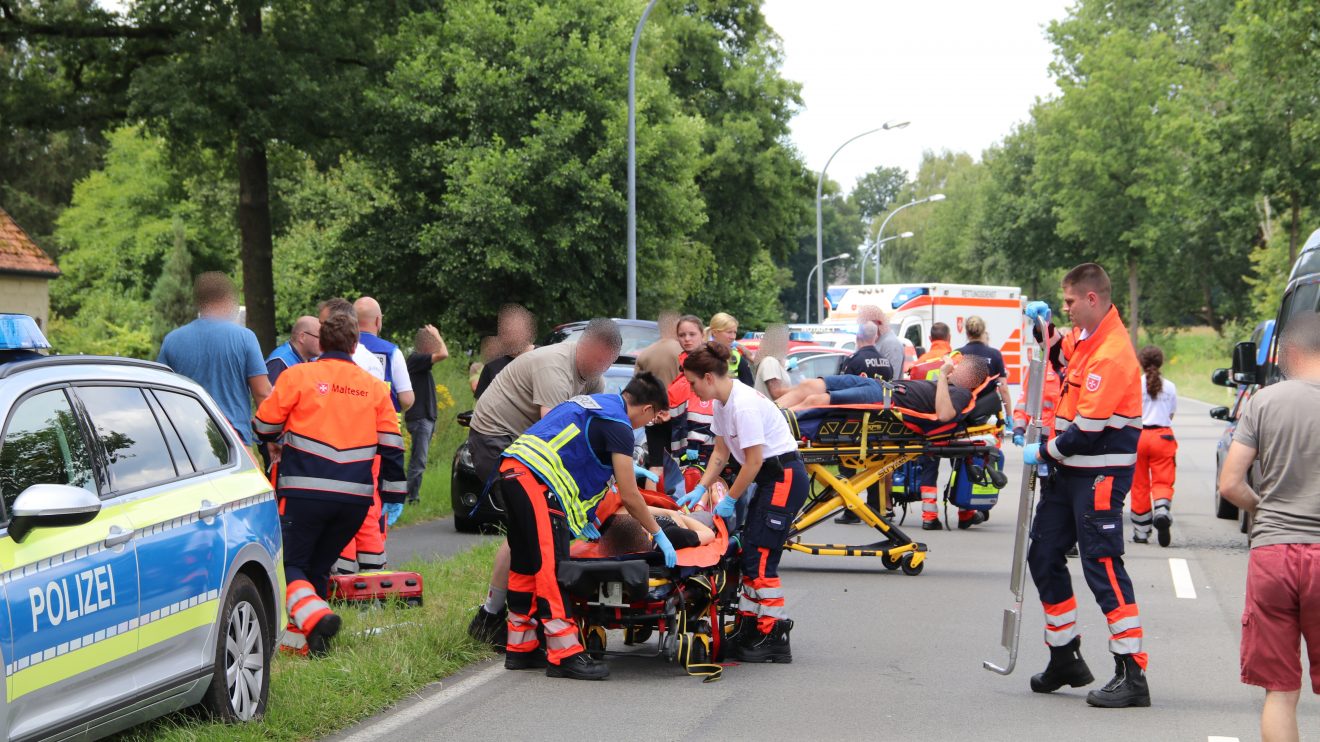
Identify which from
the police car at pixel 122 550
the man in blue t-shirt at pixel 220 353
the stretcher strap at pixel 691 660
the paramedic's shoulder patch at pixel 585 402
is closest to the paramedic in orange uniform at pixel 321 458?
the police car at pixel 122 550

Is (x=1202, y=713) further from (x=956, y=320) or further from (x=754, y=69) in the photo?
(x=754, y=69)

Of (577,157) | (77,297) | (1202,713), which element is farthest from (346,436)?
(77,297)

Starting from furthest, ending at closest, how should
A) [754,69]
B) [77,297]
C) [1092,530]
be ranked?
1. [77,297]
2. [754,69]
3. [1092,530]

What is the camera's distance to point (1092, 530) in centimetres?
735

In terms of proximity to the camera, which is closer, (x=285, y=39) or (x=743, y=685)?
(x=743, y=685)

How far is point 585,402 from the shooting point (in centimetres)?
773

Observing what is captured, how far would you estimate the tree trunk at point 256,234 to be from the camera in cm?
2803

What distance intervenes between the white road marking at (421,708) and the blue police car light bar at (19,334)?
6.95 feet

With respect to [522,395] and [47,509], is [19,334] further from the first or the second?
[522,395]

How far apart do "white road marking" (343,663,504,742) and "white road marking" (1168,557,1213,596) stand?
5490 millimetres

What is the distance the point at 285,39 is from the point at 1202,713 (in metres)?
24.4

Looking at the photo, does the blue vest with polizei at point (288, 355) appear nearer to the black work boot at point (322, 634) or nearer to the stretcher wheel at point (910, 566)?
the black work boot at point (322, 634)

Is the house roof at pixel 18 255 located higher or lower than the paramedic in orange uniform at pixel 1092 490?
higher

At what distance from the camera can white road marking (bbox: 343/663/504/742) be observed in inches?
260
